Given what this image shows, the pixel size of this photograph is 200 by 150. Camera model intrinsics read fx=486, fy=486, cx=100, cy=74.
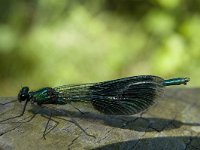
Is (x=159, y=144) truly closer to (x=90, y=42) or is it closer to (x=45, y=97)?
(x=45, y=97)

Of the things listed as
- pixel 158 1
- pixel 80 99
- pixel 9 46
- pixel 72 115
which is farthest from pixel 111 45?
pixel 72 115

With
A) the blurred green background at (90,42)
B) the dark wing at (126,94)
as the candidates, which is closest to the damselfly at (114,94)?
the dark wing at (126,94)

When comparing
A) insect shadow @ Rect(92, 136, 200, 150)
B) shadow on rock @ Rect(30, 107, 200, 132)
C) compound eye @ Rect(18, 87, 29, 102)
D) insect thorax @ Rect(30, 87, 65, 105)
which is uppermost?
insect thorax @ Rect(30, 87, 65, 105)

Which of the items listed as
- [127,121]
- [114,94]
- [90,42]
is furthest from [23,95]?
[90,42]

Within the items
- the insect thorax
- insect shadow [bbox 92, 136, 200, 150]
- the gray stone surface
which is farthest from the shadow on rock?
the insect thorax

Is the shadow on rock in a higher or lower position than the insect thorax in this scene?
lower

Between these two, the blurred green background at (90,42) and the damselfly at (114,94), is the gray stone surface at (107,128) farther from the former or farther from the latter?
the blurred green background at (90,42)

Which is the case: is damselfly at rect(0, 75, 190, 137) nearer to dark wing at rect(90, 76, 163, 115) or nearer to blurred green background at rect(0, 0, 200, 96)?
dark wing at rect(90, 76, 163, 115)
